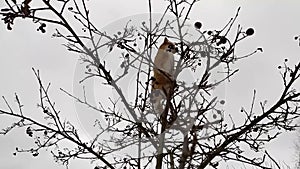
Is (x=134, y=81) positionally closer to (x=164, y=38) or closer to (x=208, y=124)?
(x=164, y=38)

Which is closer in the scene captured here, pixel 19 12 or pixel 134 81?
pixel 19 12

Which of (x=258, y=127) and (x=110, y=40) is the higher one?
(x=110, y=40)

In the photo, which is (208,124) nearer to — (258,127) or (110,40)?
(258,127)

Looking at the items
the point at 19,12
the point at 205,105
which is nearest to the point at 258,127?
the point at 205,105

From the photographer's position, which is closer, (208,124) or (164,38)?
(208,124)

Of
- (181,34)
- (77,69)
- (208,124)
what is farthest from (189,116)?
(77,69)

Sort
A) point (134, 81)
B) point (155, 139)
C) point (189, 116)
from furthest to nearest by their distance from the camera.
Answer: point (134, 81) → point (155, 139) → point (189, 116)

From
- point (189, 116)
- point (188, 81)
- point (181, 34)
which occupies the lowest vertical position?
point (189, 116)

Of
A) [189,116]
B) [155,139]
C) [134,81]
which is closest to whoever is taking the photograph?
[189,116]

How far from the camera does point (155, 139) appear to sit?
0.96 m

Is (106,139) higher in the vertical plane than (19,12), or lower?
lower

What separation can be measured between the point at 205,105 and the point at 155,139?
0.48ft

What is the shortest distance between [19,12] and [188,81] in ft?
1.37

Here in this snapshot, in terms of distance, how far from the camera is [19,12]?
88 cm
